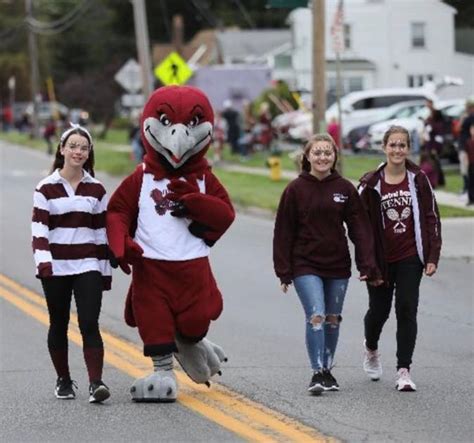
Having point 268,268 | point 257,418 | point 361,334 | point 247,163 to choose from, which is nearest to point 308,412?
point 257,418

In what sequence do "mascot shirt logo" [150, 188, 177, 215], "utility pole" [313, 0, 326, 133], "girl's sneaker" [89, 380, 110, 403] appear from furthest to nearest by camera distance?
"utility pole" [313, 0, 326, 133] < "mascot shirt logo" [150, 188, 177, 215] < "girl's sneaker" [89, 380, 110, 403]

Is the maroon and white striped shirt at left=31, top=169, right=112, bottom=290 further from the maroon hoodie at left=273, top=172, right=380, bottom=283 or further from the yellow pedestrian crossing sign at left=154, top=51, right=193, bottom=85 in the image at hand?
the yellow pedestrian crossing sign at left=154, top=51, right=193, bottom=85

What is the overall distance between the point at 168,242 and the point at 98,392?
1.00 metres

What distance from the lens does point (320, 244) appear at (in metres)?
9.23

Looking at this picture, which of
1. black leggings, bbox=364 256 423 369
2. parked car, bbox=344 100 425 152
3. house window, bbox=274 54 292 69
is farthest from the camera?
house window, bbox=274 54 292 69

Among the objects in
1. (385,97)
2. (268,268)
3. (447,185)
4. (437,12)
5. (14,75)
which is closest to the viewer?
(268,268)

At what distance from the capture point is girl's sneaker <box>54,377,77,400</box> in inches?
361

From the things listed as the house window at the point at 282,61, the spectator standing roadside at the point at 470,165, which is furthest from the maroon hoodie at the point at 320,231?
the house window at the point at 282,61

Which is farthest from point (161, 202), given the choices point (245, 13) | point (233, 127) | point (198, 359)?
point (245, 13)

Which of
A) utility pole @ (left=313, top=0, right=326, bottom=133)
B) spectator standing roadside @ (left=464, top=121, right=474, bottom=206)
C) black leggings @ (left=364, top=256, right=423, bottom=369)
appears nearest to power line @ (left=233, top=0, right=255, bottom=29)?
utility pole @ (left=313, top=0, right=326, bottom=133)

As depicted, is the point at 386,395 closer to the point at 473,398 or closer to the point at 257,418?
the point at 473,398

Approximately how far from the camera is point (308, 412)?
8.56 m

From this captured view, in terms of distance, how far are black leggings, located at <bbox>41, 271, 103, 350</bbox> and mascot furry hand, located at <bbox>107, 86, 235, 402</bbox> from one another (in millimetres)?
231

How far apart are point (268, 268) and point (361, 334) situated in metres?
5.45
